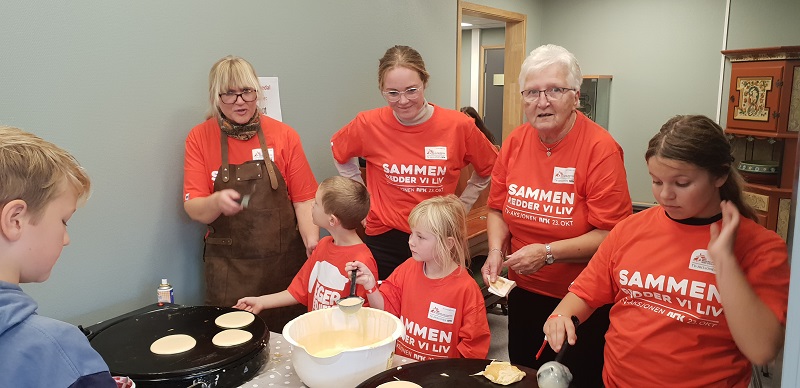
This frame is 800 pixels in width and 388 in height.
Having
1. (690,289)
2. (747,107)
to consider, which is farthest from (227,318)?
(747,107)

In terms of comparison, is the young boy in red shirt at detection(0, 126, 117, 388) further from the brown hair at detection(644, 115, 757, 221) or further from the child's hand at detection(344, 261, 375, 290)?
the brown hair at detection(644, 115, 757, 221)

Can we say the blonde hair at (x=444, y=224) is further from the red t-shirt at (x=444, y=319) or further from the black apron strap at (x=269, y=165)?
the black apron strap at (x=269, y=165)

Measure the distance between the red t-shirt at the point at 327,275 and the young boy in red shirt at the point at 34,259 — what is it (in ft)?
3.47

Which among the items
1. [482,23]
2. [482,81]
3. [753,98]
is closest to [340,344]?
[753,98]

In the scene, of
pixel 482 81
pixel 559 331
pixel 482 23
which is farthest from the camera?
pixel 482 81

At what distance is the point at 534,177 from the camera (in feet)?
6.36

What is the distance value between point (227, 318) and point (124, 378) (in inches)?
17.5

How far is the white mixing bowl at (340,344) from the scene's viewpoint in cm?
134

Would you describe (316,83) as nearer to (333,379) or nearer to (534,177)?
(534,177)

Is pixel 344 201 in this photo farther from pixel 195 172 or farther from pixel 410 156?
pixel 195 172

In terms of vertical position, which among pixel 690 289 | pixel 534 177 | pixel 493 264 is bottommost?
pixel 493 264

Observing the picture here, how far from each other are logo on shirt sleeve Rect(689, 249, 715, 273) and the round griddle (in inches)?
18.4

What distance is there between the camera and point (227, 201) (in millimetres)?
2043

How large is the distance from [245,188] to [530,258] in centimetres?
116
